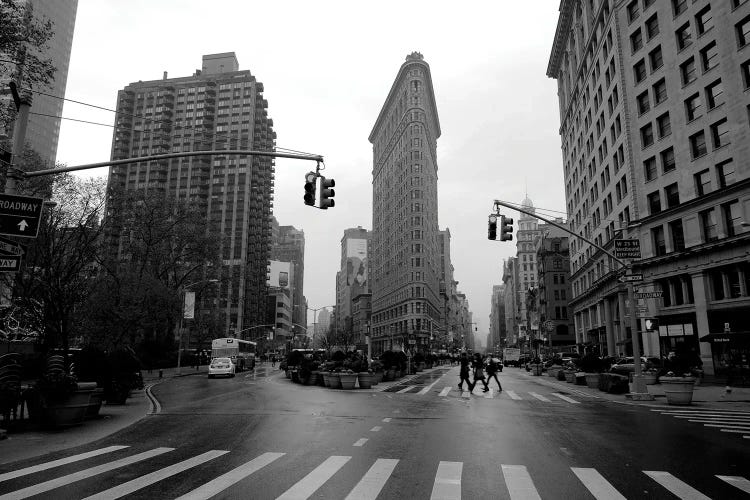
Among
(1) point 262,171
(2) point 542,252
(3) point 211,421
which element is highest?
(1) point 262,171

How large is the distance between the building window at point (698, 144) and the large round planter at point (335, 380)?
1195 inches

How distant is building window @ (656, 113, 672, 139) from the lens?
40.1m

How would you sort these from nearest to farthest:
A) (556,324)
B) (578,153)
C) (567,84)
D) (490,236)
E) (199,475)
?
(199,475) → (490,236) → (578,153) → (567,84) → (556,324)

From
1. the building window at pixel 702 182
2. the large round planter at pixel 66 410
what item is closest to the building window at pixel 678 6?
the building window at pixel 702 182

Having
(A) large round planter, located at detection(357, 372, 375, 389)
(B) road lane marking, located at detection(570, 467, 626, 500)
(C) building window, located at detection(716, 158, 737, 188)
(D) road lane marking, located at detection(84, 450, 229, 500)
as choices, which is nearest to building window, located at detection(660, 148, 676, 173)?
(C) building window, located at detection(716, 158, 737, 188)

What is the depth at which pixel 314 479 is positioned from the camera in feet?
24.3

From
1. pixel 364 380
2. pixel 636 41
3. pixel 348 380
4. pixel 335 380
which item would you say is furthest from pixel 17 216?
pixel 636 41

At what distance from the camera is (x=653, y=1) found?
42031 millimetres

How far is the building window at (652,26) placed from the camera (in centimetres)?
4188

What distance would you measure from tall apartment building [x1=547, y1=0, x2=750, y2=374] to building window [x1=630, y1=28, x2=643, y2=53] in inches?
3.5

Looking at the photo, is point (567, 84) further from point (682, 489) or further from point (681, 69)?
point (682, 489)

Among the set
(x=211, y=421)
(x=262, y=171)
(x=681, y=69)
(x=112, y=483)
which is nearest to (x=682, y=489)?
(x=112, y=483)

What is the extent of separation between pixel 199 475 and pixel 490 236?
1434cm

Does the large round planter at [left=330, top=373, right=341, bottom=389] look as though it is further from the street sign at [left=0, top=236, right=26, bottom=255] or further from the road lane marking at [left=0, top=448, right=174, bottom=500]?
the street sign at [left=0, top=236, right=26, bottom=255]
